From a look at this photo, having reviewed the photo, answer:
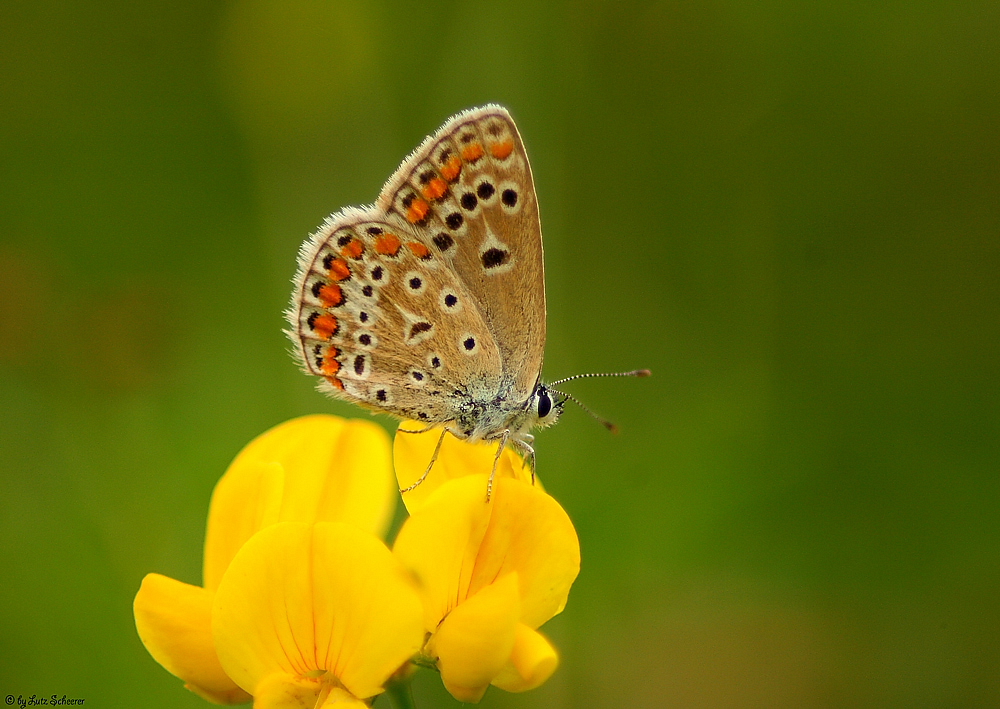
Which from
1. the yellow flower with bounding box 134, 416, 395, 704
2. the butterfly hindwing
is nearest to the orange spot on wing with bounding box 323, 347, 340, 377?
the butterfly hindwing

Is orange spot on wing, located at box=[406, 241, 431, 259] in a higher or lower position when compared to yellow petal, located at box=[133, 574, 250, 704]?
higher

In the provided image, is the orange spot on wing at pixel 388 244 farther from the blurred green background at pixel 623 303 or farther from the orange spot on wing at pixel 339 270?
the blurred green background at pixel 623 303

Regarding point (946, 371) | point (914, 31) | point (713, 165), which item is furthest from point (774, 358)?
point (914, 31)

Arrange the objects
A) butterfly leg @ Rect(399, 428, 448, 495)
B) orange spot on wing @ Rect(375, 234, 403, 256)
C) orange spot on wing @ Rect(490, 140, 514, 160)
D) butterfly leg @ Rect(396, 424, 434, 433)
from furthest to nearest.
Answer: orange spot on wing @ Rect(375, 234, 403, 256)
orange spot on wing @ Rect(490, 140, 514, 160)
butterfly leg @ Rect(396, 424, 434, 433)
butterfly leg @ Rect(399, 428, 448, 495)

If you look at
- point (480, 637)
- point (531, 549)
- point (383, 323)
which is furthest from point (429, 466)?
point (383, 323)

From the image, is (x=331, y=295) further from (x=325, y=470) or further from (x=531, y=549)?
(x=531, y=549)

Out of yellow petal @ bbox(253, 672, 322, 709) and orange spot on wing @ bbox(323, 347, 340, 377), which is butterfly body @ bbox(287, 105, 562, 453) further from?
yellow petal @ bbox(253, 672, 322, 709)
